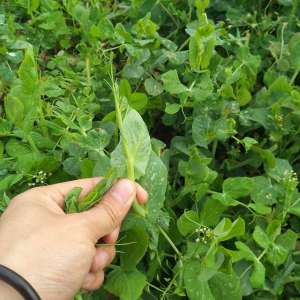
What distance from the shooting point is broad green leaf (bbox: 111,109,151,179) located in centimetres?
110

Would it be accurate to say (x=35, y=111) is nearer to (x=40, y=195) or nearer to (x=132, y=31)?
→ (x=40, y=195)

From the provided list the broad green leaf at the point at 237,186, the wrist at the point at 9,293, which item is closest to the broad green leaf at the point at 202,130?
the broad green leaf at the point at 237,186

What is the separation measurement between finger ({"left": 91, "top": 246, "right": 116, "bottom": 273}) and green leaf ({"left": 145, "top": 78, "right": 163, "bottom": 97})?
50cm

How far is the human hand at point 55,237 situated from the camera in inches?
38.9

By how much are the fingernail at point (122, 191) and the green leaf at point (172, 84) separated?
39 cm

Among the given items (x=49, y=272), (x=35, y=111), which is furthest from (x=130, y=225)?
(x=35, y=111)

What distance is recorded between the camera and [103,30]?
63.1 inches

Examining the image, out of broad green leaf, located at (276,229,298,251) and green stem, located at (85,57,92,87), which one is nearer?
broad green leaf, located at (276,229,298,251)

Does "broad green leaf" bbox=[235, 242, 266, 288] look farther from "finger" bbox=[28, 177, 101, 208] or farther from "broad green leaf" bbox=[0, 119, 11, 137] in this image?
"broad green leaf" bbox=[0, 119, 11, 137]

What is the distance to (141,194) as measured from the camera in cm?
112

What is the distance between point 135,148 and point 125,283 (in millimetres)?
306

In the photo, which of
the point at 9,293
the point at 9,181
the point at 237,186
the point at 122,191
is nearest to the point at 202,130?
the point at 237,186

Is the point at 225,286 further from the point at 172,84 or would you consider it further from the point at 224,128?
the point at 172,84

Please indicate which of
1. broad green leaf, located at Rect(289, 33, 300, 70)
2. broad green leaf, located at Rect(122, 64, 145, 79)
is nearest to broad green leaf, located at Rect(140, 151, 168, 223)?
broad green leaf, located at Rect(122, 64, 145, 79)
